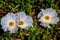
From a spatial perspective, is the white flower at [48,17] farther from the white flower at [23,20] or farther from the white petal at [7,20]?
the white petal at [7,20]

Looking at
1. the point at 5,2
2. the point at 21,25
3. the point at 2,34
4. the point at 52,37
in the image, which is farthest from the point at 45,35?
the point at 5,2

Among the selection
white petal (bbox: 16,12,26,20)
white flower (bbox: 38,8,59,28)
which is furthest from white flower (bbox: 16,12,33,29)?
white flower (bbox: 38,8,59,28)

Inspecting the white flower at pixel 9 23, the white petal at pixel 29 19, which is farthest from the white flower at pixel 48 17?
the white flower at pixel 9 23

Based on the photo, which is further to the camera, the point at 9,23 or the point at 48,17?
the point at 48,17

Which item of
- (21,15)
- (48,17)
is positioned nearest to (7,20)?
(21,15)

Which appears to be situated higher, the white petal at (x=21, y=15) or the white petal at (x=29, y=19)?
the white petal at (x=21, y=15)

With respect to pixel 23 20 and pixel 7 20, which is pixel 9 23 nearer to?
pixel 7 20
